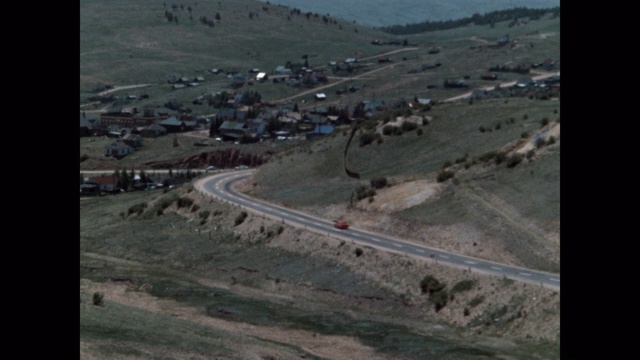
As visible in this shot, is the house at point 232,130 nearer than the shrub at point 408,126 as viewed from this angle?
No

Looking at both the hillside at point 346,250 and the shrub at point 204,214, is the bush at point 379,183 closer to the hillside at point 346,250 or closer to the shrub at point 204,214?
the hillside at point 346,250

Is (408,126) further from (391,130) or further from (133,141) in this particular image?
(133,141)

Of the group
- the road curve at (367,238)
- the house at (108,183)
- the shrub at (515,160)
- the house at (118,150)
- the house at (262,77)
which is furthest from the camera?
the house at (262,77)

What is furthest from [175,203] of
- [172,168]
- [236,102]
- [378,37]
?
[378,37]

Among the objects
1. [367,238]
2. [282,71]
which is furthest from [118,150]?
[282,71]

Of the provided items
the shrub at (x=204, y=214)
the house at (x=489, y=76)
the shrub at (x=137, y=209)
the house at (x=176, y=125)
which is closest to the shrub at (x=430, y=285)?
the shrub at (x=204, y=214)
